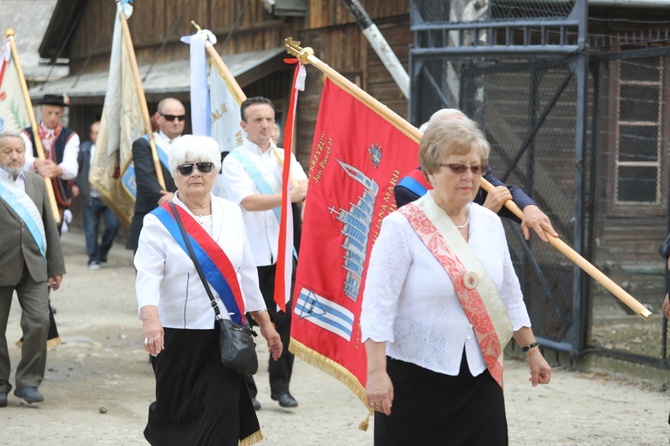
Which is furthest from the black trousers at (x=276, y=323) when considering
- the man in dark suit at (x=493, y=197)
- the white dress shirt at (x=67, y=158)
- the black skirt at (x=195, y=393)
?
the white dress shirt at (x=67, y=158)

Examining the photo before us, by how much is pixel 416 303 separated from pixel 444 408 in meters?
0.42

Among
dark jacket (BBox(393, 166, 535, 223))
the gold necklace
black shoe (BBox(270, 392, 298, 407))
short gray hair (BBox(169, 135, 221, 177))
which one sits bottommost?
black shoe (BBox(270, 392, 298, 407))

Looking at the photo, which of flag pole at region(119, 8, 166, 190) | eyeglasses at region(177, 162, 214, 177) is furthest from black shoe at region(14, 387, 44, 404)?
eyeglasses at region(177, 162, 214, 177)

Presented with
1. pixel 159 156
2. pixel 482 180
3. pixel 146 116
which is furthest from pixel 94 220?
pixel 482 180

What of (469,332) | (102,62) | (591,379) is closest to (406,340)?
(469,332)

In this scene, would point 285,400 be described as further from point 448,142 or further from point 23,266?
point 448,142

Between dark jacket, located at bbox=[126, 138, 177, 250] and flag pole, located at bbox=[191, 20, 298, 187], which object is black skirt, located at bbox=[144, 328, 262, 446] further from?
dark jacket, located at bbox=[126, 138, 177, 250]

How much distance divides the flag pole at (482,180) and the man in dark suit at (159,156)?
102 inches

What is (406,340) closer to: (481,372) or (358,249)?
(481,372)

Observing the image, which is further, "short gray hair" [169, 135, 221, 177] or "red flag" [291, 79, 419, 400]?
"red flag" [291, 79, 419, 400]

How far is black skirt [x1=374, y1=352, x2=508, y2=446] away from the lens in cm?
409

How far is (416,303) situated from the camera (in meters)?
3.97

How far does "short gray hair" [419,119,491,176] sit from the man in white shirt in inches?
124

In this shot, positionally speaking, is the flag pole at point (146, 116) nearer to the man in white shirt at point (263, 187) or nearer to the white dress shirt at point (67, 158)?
the white dress shirt at point (67, 158)
